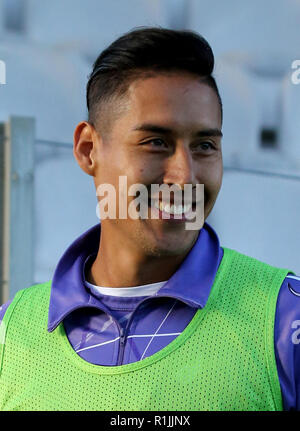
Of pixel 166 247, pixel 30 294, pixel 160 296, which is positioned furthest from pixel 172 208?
pixel 30 294

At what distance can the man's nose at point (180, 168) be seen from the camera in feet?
4.58

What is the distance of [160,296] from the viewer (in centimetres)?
148

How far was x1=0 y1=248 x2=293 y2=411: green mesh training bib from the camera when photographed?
1392 millimetres

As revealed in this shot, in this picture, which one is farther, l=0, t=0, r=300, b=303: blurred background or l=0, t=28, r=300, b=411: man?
l=0, t=0, r=300, b=303: blurred background


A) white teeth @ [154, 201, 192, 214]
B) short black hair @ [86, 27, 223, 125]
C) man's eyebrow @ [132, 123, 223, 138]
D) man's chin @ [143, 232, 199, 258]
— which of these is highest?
short black hair @ [86, 27, 223, 125]

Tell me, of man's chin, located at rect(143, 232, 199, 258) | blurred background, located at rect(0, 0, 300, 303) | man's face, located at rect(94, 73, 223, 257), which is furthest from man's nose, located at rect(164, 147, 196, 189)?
blurred background, located at rect(0, 0, 300, 303)

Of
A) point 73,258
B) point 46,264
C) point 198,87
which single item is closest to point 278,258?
point 46,264

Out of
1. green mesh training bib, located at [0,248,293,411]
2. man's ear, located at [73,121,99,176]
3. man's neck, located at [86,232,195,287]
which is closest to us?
green mesh training bib, located at [0,248,293,411]

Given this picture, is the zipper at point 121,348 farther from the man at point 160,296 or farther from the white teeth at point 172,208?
the white teeth at point 172,208

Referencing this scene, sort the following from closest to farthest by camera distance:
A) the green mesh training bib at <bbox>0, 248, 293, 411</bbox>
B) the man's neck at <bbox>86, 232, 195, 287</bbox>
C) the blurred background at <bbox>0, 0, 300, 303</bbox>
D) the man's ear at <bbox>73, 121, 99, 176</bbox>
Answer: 1. the green mesh training bib at <bbox>0, 248, 293, 411</bbox>
2. the man's neck at <bbox>86, 232, 195, 287</bbox>
3. the man's ear at <bbox>73, 121, 99, 176</bbox>
4. the blurred background at <bbox>0, 0, 300, 303</bbox>

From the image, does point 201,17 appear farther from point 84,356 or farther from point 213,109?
point 84,356

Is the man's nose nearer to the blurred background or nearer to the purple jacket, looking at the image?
the purple jacket

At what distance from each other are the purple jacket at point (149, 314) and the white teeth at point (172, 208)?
148 mm

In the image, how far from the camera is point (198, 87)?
146cm
